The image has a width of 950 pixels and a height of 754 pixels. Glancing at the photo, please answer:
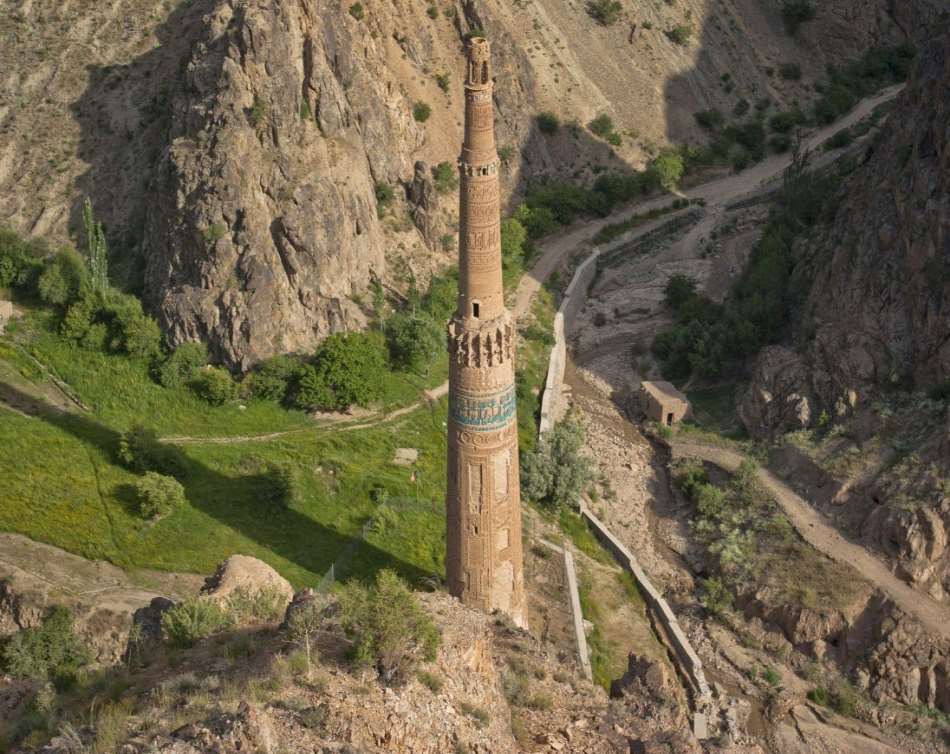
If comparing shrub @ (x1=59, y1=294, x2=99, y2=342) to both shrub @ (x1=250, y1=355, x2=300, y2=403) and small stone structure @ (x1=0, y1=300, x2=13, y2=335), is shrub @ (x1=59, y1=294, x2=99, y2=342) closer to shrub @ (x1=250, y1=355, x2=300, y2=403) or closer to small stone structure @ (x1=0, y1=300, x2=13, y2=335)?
small stone structure @ (x1=0, y1=300, x2=13, y2=335)

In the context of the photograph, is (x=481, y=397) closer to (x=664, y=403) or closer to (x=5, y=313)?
(x=664, y=403)

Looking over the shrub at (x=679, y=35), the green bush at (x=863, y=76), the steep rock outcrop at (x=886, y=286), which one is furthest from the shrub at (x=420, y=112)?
the green bush at (x=863, y=76)

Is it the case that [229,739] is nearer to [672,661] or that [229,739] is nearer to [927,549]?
[672,661]

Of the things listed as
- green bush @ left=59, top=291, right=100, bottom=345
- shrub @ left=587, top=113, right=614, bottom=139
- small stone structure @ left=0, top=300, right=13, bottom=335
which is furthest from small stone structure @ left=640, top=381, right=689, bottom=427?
small stone structure @ left=0, top=300, right=13, bottom=335

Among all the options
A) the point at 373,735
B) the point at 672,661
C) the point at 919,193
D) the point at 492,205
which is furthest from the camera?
the point at 919,193

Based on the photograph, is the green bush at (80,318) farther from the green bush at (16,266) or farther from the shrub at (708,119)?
the shrub at (708,119)

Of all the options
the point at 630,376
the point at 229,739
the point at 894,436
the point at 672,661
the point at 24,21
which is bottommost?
the point at 672,661

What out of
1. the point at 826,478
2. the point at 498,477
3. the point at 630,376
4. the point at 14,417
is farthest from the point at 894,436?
the point at 14,417
